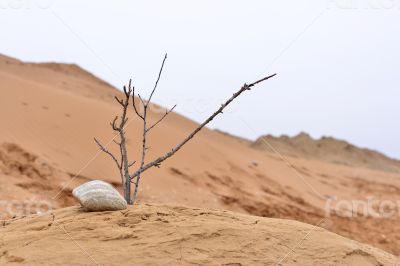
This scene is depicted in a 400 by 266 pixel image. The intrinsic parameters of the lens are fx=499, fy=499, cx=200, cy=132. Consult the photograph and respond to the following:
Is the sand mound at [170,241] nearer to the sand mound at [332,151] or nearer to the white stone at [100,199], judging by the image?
the white stone at [100,199]

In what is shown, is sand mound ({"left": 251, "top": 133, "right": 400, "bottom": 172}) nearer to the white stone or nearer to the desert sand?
the desert sand

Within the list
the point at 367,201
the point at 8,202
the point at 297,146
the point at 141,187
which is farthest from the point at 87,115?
the point at 297,146

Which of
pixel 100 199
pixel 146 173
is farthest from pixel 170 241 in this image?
pixel 146 173

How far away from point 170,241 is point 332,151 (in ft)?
72.2

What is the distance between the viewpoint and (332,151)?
23500 mm

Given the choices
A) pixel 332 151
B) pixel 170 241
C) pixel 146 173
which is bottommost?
pixel 170 241

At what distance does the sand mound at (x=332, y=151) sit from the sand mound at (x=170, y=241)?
18.0 m

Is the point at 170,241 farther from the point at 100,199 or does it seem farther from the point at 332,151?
the point at 332,151

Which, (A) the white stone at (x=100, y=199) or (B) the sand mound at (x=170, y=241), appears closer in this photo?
(B) the sand mound at (x=170, y=241)

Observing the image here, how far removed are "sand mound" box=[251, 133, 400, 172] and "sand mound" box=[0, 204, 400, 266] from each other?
18.0 m

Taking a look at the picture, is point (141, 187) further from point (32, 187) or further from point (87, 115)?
point (87, 115)

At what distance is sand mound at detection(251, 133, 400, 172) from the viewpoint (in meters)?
21.9

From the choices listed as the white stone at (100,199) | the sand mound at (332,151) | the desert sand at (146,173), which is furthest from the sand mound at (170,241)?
the sand mound at (332,151)

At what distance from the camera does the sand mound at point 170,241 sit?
2.30 m
